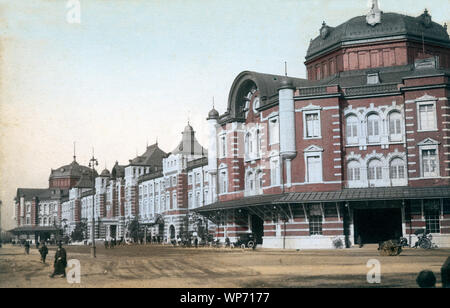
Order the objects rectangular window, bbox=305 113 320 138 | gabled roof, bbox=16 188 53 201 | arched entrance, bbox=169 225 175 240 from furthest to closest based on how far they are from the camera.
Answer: gabled roof, bbox=16 188 53 201 → arched entrance, bbox=169 225 175 240 → rectangular window, bbox=305 113 320 138

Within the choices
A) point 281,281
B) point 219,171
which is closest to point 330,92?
point 219,171

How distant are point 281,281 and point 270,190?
83.3ft

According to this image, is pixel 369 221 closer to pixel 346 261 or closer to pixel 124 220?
pixel 346 261

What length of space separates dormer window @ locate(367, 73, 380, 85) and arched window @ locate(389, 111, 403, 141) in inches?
130

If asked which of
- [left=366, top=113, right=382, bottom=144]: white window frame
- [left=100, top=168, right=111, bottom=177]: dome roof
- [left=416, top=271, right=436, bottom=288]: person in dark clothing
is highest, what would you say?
[left=100, top=168, right=111, bottom=177]: dome roof

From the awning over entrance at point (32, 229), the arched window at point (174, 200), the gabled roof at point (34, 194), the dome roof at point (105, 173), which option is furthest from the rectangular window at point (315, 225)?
the gabled roof at point (34, 194)

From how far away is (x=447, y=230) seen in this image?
39312 mm

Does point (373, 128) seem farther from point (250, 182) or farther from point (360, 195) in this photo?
point (250, 182)

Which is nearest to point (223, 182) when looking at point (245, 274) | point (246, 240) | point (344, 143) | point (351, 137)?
point (246, 240)

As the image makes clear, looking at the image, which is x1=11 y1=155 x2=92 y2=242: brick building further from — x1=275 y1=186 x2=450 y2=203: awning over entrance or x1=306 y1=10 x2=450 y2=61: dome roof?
x1=275 y1=186 x2=450 y2=203: awning over entrance

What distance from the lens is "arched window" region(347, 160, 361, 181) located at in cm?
4325

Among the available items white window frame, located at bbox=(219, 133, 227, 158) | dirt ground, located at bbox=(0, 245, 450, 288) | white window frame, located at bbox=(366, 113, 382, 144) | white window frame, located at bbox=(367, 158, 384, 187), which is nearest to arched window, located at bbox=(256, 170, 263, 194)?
white window frame, located at bbox=(219, 133, 227, 158)

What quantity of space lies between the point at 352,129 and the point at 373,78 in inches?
182
